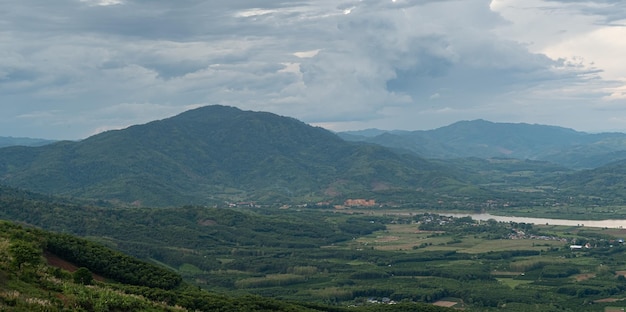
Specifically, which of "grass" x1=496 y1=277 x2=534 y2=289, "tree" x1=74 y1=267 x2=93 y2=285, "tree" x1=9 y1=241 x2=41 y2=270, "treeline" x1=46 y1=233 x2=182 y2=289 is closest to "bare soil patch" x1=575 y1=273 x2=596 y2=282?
"grass" x1=496 y1=277 x2=534 y2=289

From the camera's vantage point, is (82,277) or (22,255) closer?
(22,255)

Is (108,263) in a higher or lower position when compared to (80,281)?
lower

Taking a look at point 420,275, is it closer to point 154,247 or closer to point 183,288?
point 154,247

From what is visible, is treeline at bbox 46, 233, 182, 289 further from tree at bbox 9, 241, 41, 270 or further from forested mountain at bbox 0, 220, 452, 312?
tree at bbox 9, 241, 41, 270

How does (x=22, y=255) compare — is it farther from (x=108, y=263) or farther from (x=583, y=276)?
(x=583, y=276)

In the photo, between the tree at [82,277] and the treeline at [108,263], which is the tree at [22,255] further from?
the treeline at [108,263]

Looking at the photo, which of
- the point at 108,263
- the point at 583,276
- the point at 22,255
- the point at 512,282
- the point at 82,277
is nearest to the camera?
the point at 22,255

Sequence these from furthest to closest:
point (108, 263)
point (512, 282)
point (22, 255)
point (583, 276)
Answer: point (583, 276) → point (512, 282) → point (108, 263) → point (22, 255)

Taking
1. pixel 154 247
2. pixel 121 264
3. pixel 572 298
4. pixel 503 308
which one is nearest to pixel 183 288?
pixel 121 264

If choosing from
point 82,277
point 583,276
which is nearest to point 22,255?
point 82,277

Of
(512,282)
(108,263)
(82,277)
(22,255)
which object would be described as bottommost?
(512,282)

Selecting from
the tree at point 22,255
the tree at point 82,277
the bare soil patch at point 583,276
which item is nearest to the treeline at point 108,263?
the tree at point 82,277

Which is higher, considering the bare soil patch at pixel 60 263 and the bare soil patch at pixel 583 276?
the bare soil patch at pixel 60 263
